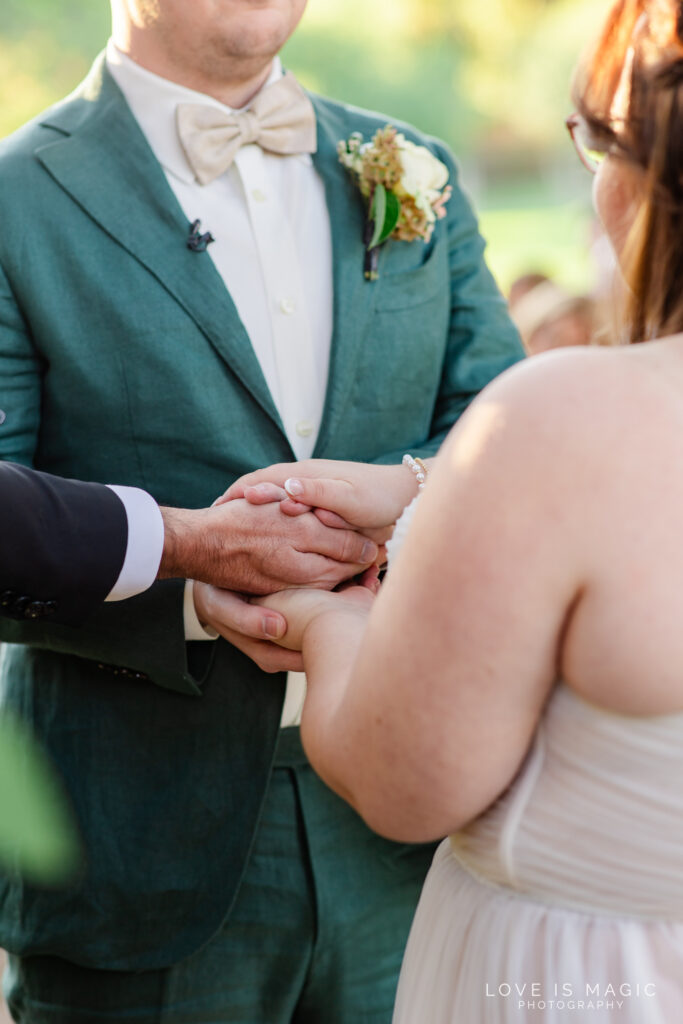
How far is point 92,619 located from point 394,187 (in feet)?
3.26

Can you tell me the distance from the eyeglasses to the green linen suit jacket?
26.0 inches

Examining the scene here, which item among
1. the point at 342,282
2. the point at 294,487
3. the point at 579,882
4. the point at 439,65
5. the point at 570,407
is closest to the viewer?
the point at 570,407

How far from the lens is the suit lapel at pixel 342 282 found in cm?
194

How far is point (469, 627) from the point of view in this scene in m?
1.02

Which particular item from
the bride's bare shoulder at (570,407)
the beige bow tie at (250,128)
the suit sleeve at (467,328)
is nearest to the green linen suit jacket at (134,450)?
the beige bow tie at (250,128)

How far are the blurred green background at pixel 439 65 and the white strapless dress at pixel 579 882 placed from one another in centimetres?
873

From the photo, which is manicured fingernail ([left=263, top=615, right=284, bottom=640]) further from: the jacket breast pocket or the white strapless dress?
the jacket breast pocket

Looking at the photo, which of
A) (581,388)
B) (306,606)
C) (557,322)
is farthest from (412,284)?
(557,322)

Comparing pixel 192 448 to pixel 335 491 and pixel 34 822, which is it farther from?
pixel 34 822

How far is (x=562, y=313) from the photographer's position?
467 centimetres

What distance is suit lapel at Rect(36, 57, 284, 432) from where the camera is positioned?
1.84 meters

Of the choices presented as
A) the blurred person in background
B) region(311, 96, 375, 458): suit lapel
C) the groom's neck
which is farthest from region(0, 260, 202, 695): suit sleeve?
the blurred person in background

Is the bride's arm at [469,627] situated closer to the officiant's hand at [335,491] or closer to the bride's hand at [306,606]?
the bride's hand at [306,606]

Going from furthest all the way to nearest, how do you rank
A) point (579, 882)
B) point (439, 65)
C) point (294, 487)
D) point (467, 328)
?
point (439, 65)
point (467, 328)
point (294, 487)
point (579, 882)
